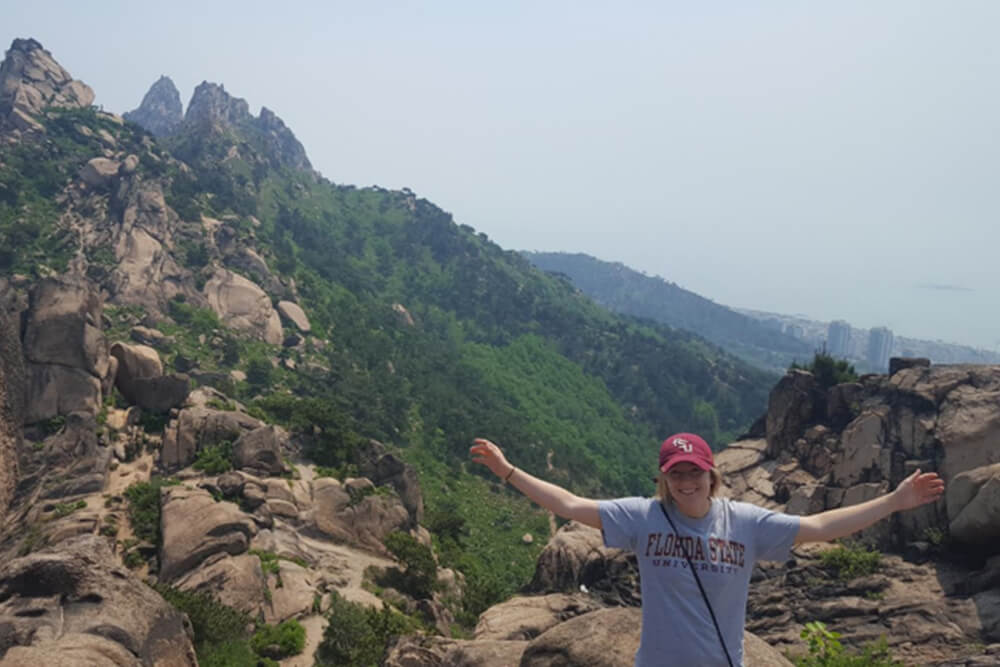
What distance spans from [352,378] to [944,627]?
60.6 meters

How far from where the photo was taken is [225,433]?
96.5 feet

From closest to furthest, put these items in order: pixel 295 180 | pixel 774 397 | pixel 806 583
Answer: pixel 806 583 < pixel 774 397 < pixel 295 180

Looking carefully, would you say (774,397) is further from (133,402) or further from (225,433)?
(133,402)

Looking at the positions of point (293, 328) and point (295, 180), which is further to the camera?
point (295, 180)

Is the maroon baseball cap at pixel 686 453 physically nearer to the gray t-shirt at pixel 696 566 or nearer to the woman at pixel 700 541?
the woman at pixel 700 541

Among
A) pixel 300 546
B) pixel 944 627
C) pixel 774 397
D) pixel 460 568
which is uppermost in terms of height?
pixel 774 397

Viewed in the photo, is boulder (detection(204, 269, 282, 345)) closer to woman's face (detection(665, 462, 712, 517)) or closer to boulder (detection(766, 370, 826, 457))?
boulder (detection(766, 370, 826, 457))

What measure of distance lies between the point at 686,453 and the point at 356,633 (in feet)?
61.9

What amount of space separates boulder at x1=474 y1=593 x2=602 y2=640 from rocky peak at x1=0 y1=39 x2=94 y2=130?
338 feet

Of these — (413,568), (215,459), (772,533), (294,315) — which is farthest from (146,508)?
(294,315)

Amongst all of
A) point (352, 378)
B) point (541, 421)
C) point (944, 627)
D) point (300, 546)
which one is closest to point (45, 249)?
point (352, 378)

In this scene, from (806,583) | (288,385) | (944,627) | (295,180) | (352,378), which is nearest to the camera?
(944,627)

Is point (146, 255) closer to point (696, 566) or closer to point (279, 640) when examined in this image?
point (279, 640)

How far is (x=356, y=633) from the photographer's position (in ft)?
64.6
